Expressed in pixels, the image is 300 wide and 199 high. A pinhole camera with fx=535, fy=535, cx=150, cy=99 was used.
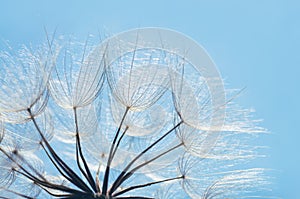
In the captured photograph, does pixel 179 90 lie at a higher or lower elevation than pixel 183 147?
higher

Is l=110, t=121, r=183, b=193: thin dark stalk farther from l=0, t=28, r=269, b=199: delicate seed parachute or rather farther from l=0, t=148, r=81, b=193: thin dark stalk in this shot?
l=0, t=148, r=81, b=193: thin dark stalk

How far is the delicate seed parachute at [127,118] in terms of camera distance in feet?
22.1

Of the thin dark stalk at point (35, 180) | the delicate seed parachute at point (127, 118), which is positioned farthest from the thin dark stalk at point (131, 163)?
the thin dark stalk at point (35, 180)

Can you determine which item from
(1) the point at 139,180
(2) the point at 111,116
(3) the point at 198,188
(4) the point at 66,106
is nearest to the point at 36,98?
(4) the point at 66,106

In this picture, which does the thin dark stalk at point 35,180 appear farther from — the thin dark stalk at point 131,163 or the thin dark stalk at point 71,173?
the thin dark stalk at point 131,163

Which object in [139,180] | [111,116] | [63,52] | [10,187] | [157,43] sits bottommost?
[10,187]

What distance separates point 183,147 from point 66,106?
5.25ft

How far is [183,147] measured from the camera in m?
6.97

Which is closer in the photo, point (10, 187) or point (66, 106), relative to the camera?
point (66, 106)

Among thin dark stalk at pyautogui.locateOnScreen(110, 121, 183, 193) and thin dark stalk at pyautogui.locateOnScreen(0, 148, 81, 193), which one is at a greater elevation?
thin dark stalk at pyautogui.locateOnScreen(110, 121, 183, 193)

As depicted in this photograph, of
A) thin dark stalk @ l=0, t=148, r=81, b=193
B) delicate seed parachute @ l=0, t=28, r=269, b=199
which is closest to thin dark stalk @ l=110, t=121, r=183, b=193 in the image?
delicate seed parachute @ l=0, t=28, r=269, b=199

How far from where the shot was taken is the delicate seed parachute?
22.1 ft

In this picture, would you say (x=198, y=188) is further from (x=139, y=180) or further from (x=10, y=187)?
(x=10, y=187)

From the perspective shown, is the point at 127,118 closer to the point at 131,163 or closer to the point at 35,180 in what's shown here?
the point at 131,163
